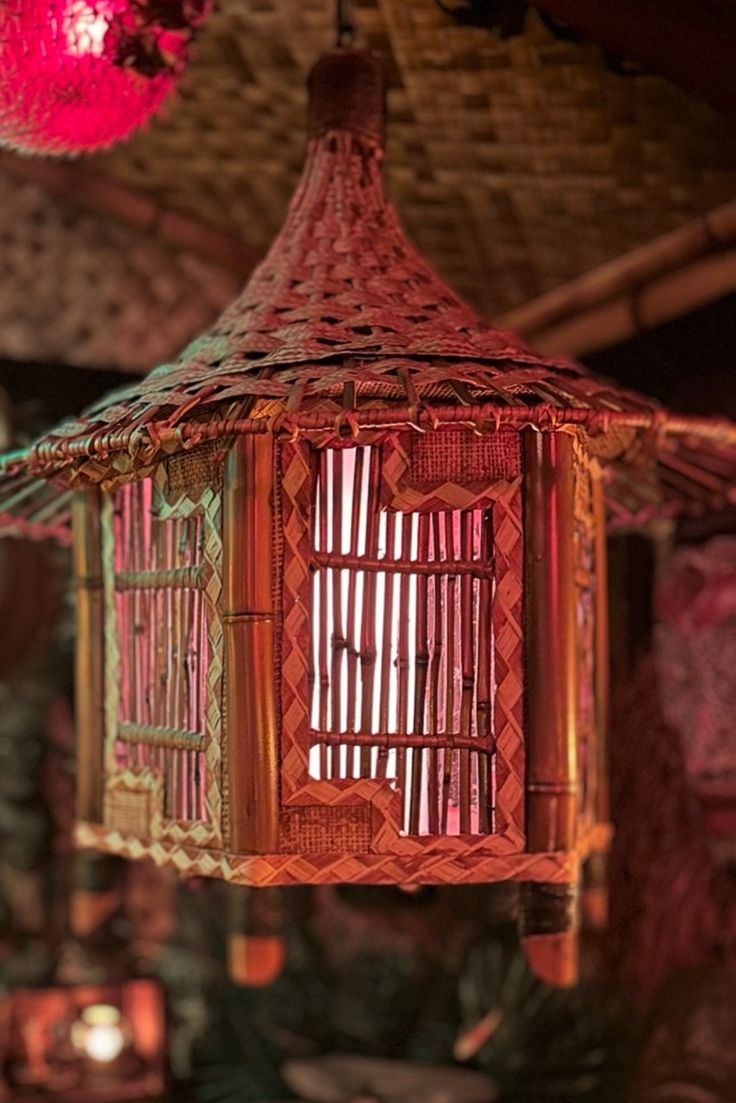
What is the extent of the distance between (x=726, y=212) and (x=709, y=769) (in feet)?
3.14

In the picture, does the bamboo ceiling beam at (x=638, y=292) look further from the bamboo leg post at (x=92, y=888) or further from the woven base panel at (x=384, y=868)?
the bamboo leg post at (x=92, y=888)

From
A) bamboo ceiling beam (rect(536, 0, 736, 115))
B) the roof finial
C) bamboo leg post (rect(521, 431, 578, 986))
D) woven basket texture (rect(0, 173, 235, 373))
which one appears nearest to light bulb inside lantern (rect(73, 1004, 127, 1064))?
woven basket texture (rect(0, 173, 235, 373))

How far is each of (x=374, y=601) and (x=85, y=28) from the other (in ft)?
2.52

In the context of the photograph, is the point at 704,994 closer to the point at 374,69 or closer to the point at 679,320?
the point at 679,320

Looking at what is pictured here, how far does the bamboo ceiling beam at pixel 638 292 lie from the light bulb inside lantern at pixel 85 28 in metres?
1.12

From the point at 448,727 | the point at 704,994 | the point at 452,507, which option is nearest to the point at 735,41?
the point at 452,507

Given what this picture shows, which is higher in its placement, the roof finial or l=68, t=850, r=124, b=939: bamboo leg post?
the roof finial

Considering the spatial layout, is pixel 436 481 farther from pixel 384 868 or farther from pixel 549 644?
pixel 384 868

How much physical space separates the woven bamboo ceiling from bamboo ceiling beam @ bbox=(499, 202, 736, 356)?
1.3 inches

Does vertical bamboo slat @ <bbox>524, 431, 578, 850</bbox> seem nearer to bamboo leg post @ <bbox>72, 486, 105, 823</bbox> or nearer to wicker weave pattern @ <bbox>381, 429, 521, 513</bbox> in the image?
wicker weave pattern @ <bbox>381, 429, 521, 513</bbox>

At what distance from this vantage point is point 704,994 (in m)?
2.49

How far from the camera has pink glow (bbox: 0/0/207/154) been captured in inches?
66.9

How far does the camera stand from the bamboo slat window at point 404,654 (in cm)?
166

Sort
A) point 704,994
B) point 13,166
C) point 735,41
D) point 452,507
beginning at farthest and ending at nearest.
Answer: point 13,166
point 704,994
point 735,41
point 452,507
